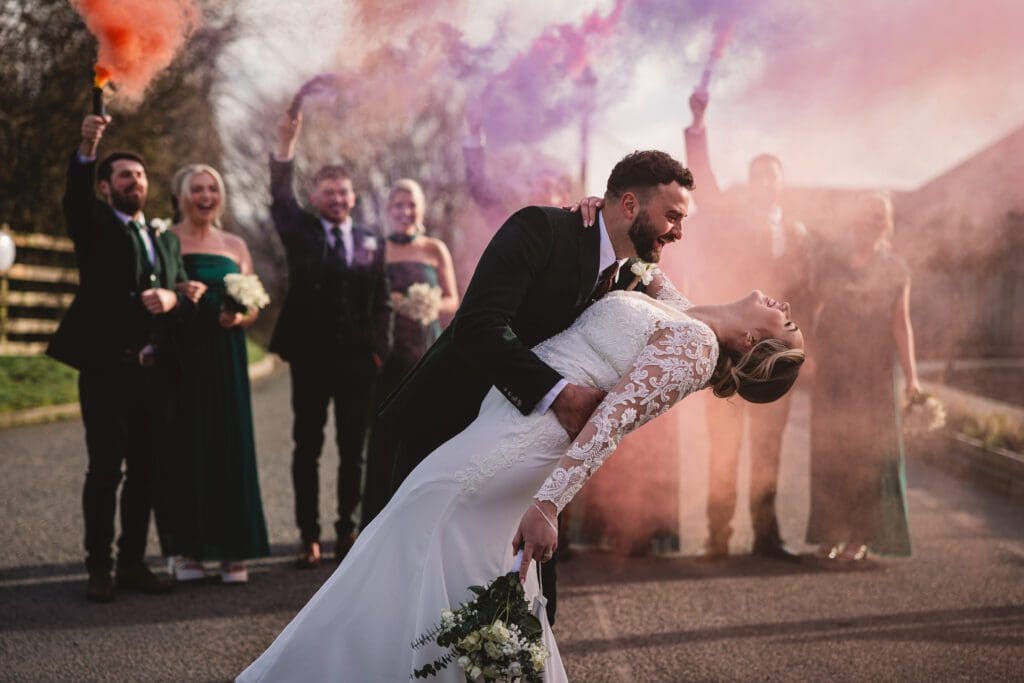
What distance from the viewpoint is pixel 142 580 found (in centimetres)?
588

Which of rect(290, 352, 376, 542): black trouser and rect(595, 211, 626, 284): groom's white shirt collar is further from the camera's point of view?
rect(290, 352, 376, 542): black trouser

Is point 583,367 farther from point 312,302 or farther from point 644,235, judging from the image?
point 312,302

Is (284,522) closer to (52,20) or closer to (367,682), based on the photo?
(367,682)

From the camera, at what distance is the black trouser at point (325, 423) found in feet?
21.9

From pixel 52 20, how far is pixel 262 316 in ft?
61.2

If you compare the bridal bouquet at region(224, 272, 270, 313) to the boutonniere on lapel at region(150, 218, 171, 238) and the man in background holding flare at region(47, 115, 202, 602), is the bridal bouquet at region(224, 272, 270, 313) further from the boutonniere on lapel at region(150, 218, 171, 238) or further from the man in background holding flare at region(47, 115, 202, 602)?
the boutonniere on lapel at region(150, 218, 171, 238)

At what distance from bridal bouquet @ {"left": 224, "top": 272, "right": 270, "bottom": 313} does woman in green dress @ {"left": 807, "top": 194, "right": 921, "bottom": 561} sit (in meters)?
3.69

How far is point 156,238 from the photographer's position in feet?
19.7

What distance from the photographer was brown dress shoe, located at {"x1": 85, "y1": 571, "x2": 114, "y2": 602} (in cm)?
558

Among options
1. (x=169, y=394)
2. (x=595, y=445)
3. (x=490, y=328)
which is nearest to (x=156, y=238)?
(x=169, y=394)

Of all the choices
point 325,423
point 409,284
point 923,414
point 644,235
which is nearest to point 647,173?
point 644,235

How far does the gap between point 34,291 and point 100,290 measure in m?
15.6

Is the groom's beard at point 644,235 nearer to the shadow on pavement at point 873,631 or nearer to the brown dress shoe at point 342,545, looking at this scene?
the shadow on pavement at point 873,631

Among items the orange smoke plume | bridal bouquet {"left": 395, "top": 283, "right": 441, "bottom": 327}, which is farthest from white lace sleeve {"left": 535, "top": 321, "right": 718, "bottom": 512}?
bridal bouquet {"left": 395, "top": 283, "right": 441, "bottom": 327}
